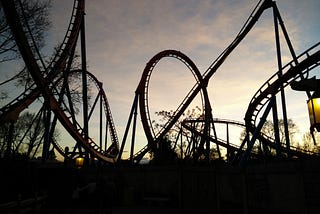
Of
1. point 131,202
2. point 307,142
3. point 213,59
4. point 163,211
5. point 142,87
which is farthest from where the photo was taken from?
point 307,142

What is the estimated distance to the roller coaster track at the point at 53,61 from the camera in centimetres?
783

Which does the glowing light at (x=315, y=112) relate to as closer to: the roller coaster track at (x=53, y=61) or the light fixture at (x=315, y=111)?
the light fixture at (x=315, y=111)

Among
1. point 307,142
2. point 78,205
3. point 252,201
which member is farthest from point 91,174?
point 307,142

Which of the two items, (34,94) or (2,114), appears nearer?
(2,114)

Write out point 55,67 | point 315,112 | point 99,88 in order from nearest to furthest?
1. point 315,112
2. point 55,67
3. point 99,88

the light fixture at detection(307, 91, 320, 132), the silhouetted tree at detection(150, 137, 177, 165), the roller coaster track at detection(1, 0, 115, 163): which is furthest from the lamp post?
the silhouetted tree at detection(150, 137, 177, 165)

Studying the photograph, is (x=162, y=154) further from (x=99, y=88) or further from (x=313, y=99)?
(x=313, y=99)

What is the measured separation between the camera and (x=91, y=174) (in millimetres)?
12492

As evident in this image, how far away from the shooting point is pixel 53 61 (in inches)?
421

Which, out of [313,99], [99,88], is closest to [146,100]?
[99,88]

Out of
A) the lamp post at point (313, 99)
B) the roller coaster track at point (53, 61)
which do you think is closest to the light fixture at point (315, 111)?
the lamp post at point (313, 99)

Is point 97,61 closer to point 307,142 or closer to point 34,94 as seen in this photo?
point 34,94

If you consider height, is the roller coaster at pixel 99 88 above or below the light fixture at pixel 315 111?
above

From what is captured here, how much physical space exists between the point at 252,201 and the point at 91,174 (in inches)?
369
